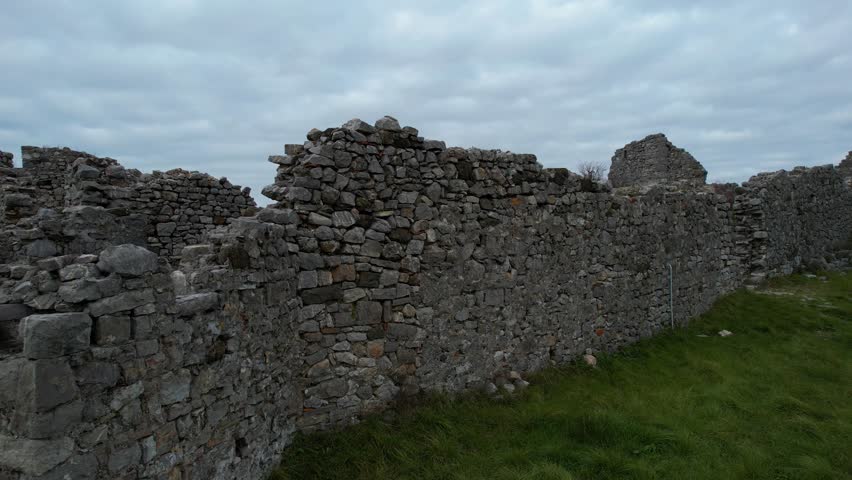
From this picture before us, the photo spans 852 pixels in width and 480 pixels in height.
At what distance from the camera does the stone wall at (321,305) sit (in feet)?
10.8

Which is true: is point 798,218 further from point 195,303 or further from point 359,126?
point 195,303

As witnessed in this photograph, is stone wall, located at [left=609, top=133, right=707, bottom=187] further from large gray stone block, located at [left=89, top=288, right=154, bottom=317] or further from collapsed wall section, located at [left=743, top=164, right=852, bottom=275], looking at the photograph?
large gray stone block, located at [left=89, top=288, right=154, bottom=317]

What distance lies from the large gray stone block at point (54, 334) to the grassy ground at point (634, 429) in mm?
2795

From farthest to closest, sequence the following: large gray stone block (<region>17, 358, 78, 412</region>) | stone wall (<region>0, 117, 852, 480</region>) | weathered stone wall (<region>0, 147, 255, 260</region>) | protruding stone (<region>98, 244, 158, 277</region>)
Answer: weathered stone wall (<region>0, 147, 255, 260</region>) < protruding stone (<region>98, 244, 158, 277</region>) < stone wall (<region>0, 117, 852, 480</region>) < large gray stone block (<region>17, 358, 78, 412</region>)

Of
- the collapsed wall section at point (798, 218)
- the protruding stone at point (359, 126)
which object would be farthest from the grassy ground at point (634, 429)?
the collapsed wall section at point (798, 218)

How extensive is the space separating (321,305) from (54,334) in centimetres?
311

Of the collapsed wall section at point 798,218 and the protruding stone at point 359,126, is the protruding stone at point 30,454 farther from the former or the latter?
the collapsed wall section at point 798,218

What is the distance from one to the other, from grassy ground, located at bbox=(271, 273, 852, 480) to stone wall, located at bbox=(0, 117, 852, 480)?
1.62ft

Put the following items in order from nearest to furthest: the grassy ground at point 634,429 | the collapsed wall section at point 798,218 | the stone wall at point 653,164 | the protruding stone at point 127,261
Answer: the protruding stone at point 127,261 → the grassy ground at point 634,429 → the collapsed wall section at point 798,218 → the stone wall at point 653,164

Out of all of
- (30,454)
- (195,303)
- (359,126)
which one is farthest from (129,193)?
(30,454)

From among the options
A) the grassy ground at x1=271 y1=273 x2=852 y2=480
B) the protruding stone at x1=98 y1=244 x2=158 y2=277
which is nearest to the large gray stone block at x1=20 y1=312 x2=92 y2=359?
the protruding stone at x1=98 y1=244 x2=158 y2=277

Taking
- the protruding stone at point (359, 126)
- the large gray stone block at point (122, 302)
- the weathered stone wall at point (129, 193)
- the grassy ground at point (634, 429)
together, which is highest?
the protruding stone at point (359, 126)

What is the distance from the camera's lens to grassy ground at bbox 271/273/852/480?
213 inches

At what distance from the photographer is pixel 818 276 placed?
16.5 meters
